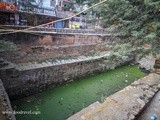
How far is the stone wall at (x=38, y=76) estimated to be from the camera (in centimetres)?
541

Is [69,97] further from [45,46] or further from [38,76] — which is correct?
[45,46]

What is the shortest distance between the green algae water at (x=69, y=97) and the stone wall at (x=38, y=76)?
0.39 metres

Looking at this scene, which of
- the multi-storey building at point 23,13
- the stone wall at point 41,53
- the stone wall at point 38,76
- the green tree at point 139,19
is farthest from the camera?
the multi-storey building at point 23,13

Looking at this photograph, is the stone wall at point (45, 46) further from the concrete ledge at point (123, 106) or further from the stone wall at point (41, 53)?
the concrete ledge at point (123, 106)

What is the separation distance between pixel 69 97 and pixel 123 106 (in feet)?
14.0

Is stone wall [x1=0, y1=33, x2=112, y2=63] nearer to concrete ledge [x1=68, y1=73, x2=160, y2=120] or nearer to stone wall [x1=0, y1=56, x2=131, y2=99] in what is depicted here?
stone wall [x1=0, y1=56, x2=131, y2=99]

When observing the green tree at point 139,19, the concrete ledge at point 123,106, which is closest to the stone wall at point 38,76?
the green tree at point 139,19

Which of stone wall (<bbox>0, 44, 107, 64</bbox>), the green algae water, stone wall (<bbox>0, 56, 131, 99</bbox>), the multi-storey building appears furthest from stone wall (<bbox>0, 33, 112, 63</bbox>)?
the multi-storey building

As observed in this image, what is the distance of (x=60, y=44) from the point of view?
881 centimetres

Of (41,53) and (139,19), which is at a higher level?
(139,19)

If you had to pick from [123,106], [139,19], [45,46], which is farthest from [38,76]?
[139,19]

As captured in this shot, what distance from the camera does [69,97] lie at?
6188mm

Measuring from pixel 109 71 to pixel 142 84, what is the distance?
22.2 feet

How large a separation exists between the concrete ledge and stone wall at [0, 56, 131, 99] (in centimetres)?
283
